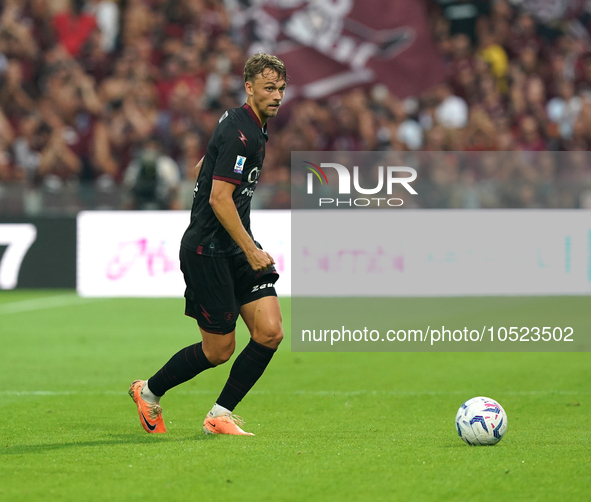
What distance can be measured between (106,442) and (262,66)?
2403 mm

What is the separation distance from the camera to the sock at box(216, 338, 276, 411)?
616 cm

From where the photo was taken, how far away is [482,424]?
223 inches

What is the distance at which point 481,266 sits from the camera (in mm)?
14570

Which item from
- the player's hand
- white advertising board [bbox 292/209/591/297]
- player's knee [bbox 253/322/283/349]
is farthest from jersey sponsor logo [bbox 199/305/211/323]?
white advertising board [bbox 292/209/591/297]

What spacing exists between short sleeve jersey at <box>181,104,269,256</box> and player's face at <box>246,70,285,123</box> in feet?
0.31

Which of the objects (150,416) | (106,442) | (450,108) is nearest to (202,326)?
(150,416)

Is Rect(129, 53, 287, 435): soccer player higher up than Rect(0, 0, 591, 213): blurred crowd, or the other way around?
Rect(0, 0, 591, 213): blurred crowd

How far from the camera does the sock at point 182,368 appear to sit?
6191 millimetres

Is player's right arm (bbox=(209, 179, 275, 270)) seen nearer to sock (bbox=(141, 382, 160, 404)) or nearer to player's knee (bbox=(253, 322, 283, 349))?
player's knee (bbox=(253, 322, 283, 349))

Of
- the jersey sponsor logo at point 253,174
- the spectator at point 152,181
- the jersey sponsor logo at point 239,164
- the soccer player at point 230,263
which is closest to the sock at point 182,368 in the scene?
the soccer player at point 230,263

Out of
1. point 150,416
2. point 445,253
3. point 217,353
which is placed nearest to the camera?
point 217,353

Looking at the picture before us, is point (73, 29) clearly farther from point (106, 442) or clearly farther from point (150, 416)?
point (106, 442)

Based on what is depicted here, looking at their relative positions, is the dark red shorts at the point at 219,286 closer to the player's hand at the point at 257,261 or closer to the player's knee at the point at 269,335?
the player's knee at the point at 269,335

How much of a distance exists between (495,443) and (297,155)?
10350mm
